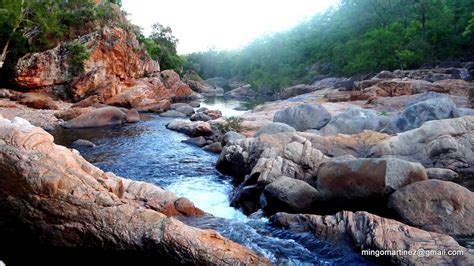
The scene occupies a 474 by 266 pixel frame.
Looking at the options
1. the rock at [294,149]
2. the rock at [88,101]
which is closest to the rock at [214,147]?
the rock at [294,149]

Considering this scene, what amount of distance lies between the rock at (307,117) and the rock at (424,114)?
2699 mm

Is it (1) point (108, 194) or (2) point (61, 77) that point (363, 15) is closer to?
(2) point (61, 77)

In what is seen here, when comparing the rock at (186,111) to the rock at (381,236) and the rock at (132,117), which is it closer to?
the rock at (132,117)

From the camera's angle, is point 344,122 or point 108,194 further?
point 344,122

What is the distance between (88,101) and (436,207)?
25546 millimetres

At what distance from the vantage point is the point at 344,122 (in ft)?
49.5

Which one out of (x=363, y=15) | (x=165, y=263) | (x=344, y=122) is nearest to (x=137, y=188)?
(x=165, y=263)

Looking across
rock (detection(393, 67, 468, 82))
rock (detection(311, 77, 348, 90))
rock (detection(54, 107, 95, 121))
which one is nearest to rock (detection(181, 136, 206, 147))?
rock (detection(54, 107, 95, 121))

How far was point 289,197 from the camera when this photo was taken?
821cm

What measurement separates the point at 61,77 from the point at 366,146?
2566cm

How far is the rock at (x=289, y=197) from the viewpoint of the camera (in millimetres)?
8172

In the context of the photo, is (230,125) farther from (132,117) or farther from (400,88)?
(400,88)

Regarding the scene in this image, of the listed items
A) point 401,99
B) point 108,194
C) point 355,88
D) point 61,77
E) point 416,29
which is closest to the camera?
point 108,194

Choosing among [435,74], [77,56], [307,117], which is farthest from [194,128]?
[435,74]
